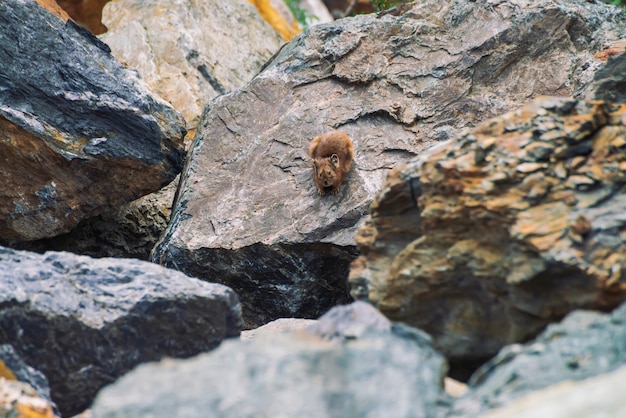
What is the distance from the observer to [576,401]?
3404 mm

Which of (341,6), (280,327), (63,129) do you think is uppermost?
(63,129)

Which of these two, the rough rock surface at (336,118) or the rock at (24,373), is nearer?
the rock at (24,373)

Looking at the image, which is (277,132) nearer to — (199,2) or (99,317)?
(99,317)

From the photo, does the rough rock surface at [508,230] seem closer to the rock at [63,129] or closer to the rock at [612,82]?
the rock at [612,82]

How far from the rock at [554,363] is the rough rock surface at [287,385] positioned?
0.77ft

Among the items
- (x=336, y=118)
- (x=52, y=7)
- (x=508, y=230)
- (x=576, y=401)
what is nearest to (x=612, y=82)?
(x=508, y=230)

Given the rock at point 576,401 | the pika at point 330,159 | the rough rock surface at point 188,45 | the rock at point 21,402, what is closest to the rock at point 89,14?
the rough rock surface at point 188,45

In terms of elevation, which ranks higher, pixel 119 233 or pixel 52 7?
pixel 52 7

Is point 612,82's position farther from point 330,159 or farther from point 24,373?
point 24,373

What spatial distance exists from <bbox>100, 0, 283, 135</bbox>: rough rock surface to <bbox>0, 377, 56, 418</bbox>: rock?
21.0ft

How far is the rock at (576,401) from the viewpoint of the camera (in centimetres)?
329

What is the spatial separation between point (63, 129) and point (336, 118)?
111 inches

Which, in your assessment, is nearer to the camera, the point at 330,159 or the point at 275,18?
the point at 330,159

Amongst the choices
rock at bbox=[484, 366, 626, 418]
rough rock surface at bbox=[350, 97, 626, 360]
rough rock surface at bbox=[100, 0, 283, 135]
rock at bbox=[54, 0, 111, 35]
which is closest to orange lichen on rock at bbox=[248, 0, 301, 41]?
rough rock surface at bbox=[100, 0, 283, 135]
